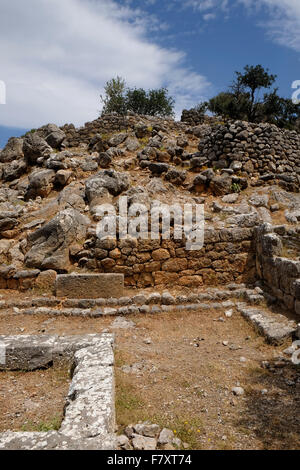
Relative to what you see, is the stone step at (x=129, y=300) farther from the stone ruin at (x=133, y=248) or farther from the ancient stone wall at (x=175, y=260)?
the ancient stone wall at (x=175, y=260)

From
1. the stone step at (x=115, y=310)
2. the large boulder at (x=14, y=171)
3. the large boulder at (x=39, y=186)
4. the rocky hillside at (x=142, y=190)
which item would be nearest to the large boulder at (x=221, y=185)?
the rocky hillside at (x=142, y=190)

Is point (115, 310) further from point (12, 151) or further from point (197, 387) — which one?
point (12, 151)

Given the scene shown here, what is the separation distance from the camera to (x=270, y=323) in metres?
5.77

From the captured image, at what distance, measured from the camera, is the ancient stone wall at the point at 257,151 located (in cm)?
1302

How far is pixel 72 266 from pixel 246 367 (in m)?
5.18

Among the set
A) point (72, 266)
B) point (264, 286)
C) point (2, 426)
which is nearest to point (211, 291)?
point (264, 286)

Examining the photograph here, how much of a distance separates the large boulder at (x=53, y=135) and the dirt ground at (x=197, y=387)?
1214 cm

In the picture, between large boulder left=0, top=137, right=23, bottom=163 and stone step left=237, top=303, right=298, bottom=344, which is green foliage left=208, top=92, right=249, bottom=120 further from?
stone step left=237, top=303, right=298, bottom=344

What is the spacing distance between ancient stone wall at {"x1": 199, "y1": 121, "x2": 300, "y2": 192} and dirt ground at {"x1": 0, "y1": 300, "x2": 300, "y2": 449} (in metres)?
8.63

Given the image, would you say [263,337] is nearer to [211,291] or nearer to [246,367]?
[246,367]

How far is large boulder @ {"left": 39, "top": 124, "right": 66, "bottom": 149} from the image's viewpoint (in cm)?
1622

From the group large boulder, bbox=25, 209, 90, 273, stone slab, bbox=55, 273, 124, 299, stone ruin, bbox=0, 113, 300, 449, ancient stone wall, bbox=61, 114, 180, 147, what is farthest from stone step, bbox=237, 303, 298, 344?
ancient stone wall, bbox=61, 114, 180, 147

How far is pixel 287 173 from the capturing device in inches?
510

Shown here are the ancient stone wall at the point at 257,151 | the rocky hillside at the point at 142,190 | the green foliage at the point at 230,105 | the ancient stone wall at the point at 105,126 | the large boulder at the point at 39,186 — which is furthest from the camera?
the green foliage at the point at 230,105
